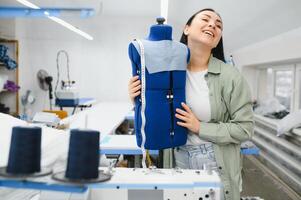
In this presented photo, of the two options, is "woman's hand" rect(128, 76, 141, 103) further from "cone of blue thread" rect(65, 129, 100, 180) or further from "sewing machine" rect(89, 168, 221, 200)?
"cone of blue thread" rect(65, 129, 100, 180)

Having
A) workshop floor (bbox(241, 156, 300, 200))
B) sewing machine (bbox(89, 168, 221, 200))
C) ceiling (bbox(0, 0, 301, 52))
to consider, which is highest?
ceiling (bbox(0, 0, 301, 52))

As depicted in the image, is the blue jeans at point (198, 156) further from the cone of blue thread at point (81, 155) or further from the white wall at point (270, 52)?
the white wall at point (270, 52)

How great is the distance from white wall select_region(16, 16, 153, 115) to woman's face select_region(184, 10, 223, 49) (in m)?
7.40

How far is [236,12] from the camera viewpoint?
544 centimetres

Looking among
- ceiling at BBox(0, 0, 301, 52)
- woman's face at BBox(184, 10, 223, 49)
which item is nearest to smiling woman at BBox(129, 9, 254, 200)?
woman's face at BBox(184, 10, 223, 49)

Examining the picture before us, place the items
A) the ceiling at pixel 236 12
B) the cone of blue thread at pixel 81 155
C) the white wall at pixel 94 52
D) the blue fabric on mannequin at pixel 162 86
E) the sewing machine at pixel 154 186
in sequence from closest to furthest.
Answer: the cone of blue thread at pixel 81 155, the sewing machine at pixel 154 186, the blue fabric on mannequin at pixel 162 86, the ceiling at pixel 236 12, the white wall at pixel 94 52

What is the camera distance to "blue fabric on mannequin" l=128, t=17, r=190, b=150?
155 centimetres

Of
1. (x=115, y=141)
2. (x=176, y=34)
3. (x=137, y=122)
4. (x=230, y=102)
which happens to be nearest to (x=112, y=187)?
(x=137, y=122)

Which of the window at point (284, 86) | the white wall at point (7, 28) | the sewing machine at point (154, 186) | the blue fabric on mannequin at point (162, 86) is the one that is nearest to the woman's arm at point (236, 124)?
the blue fabric on mannequin at point (162, 86)

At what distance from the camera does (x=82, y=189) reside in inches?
40.5

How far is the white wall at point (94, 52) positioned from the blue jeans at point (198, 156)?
7372mm

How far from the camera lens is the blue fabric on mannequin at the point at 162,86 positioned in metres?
1.55

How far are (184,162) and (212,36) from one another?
647 millimetres

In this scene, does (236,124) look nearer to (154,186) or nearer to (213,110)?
(213,110)
